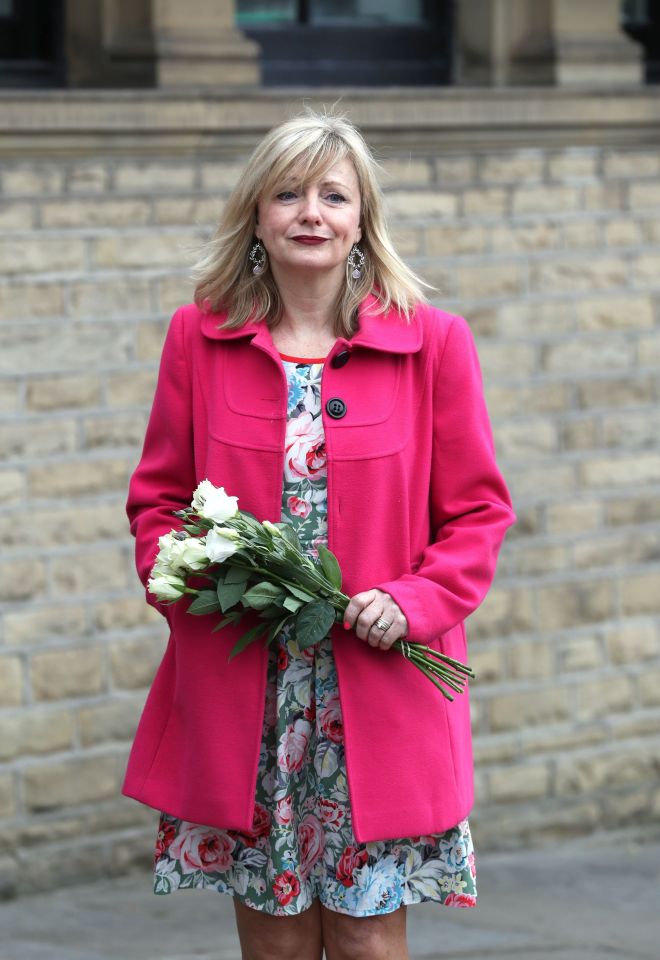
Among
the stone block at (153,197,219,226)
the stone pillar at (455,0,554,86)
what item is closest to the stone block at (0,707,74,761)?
the stone block at (153,197,219,226)

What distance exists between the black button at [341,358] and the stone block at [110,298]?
7.18ft

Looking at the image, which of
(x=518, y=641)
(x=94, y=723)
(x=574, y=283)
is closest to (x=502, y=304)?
(x=574, y=283)

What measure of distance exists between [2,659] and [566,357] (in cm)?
229

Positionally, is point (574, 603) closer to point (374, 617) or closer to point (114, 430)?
point (114, 430)

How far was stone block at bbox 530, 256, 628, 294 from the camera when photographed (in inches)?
235

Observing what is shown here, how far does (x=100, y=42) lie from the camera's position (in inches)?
222

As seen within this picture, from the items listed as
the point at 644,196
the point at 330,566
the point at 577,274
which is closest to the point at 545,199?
the point at 577,274

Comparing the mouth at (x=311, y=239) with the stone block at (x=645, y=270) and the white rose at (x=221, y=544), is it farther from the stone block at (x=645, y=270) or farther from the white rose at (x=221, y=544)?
the stone block at (x=645, y=270)

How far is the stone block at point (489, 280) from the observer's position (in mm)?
5852

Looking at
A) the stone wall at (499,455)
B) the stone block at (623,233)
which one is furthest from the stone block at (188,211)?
the stone block at (623,233)

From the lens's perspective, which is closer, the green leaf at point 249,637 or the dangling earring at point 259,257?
the green leaf at point 249,637

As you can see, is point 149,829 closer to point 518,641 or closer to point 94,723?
point 94,723

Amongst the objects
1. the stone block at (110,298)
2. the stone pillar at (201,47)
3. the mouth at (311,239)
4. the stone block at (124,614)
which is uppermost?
the stone pillar at (201,47)

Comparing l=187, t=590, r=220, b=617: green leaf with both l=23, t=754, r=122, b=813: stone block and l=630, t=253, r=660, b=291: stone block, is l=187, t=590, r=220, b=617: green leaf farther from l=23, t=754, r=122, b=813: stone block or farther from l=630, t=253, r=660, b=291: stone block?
l=630, t=253, r=660, b=291: stone block
